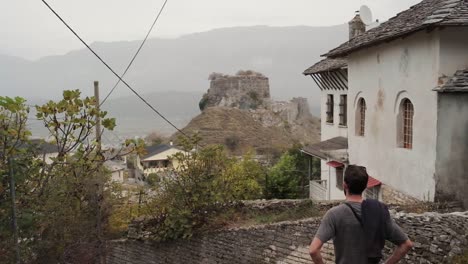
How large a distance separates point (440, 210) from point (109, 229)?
811cm

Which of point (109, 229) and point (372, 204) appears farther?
point (109, 229)

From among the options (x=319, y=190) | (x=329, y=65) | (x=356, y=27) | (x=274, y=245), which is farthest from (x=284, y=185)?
(x=274, y=245)

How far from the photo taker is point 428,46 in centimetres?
932

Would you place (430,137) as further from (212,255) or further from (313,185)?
(313,185)

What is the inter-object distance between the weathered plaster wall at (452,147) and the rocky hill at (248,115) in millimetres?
59428

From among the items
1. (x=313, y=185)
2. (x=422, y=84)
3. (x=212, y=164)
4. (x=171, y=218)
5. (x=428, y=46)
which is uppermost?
(x=428, y=46)

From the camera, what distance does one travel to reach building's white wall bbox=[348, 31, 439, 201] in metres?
9.41

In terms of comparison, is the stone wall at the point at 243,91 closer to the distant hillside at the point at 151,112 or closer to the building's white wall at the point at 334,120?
the distant hillside at the point at 151,112

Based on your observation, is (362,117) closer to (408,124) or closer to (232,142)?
(408,124)

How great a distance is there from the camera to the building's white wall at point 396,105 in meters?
9.41

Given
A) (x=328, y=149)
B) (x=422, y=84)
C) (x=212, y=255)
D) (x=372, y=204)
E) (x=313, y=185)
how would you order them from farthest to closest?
(x=313, y=185) → (x=328, y=149) → (x=212, y=255) → (x=422, y=84) → (x=372, y=204)

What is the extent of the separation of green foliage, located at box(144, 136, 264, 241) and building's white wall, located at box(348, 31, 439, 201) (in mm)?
4651

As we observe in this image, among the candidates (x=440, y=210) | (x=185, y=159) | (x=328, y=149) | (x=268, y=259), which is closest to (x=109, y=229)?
(x=185, y=159)

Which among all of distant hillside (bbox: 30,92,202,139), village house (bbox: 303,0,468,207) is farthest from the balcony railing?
distant hillside (bbox: 30,92,202,139)
